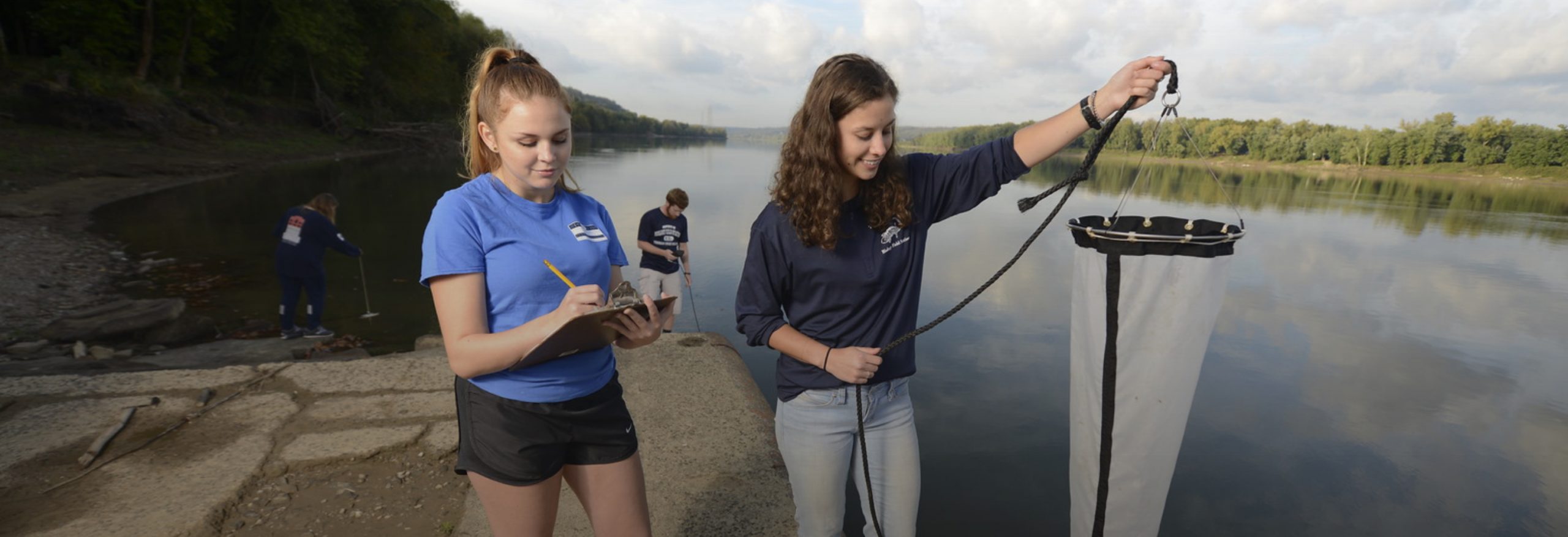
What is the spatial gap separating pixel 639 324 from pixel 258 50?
42.9m

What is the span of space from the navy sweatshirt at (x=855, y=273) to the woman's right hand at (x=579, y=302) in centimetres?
61

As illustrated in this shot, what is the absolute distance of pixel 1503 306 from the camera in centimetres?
1070

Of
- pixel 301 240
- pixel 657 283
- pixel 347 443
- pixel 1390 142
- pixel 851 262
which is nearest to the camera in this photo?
pixel 851 262

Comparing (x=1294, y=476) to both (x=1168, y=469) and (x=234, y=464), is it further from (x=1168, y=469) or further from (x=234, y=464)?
(x=234, y=464)

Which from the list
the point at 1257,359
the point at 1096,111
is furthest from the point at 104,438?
the point at 1257,359

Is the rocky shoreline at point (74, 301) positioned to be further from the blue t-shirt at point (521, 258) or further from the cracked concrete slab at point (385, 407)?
the blue t-shirt at point (521, 258)

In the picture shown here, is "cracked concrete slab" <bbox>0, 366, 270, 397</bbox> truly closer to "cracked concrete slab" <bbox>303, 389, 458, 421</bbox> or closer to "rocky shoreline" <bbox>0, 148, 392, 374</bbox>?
"cracked concrete slab" <bbox>303, 389, 458, 421</bbox>

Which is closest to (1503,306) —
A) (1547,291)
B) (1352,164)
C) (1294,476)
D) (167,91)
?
(1547,291)

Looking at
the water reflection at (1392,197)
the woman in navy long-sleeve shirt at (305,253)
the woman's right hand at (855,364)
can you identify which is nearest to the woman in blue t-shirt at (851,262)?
the woman's right hand at (855,364)

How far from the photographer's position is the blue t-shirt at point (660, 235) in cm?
725

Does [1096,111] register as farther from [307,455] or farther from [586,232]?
[307,455]

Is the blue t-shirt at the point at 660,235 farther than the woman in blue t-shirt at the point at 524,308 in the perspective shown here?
Yes

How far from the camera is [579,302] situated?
1.46 m

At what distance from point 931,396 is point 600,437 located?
16.3ft
